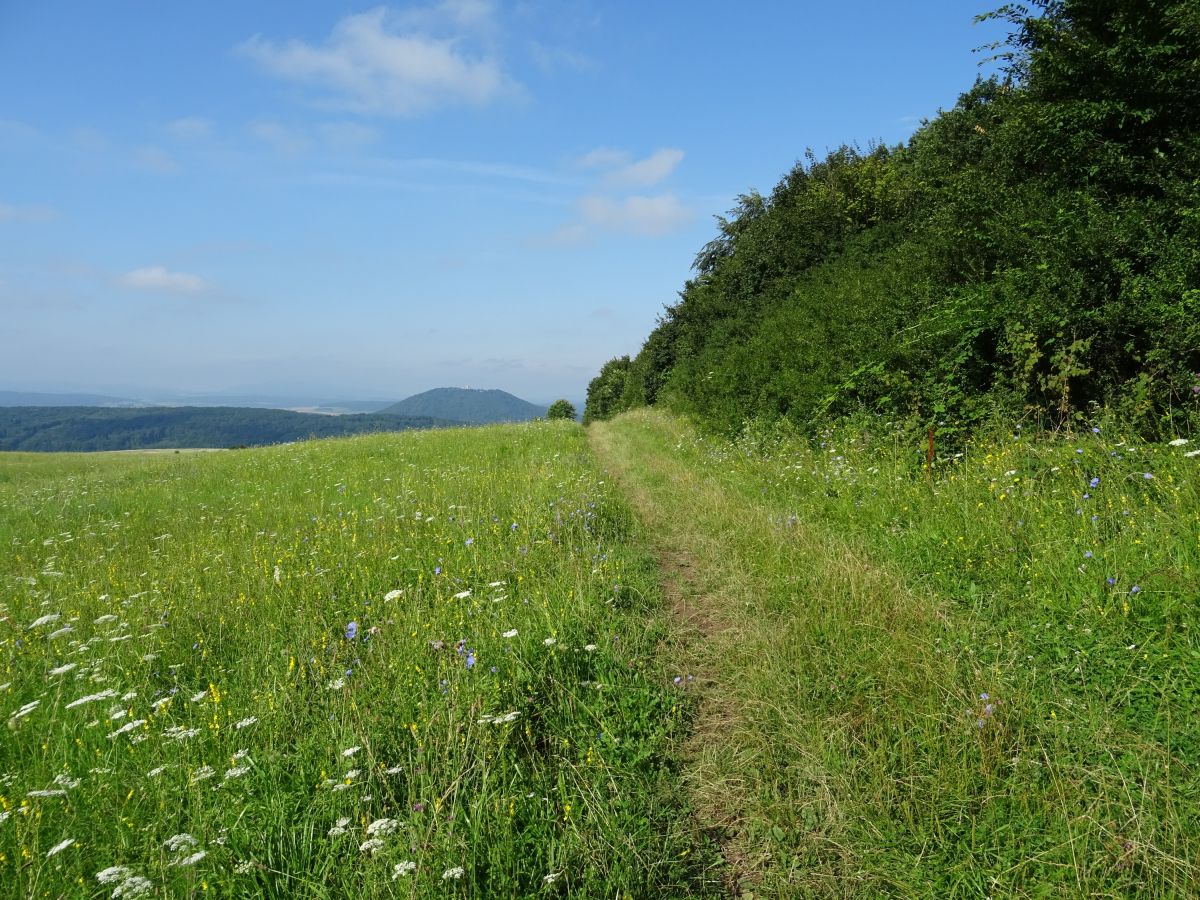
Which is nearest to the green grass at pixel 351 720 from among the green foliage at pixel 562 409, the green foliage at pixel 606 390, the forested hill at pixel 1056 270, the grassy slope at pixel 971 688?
the grassy slope at pixel 971 688

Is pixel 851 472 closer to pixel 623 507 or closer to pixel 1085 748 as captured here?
pixel 623 507

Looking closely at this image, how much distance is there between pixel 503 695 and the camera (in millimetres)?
3277

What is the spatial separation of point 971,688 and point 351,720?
130 inches

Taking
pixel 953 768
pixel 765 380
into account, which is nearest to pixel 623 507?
pixel 953 768

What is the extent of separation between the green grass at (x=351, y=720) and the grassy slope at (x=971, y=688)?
0.47m

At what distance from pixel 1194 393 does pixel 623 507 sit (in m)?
6.05

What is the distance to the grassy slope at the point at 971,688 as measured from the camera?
230 centimetres

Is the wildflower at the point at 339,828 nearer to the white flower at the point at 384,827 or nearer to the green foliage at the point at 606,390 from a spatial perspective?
the white flower at the point at 384,827

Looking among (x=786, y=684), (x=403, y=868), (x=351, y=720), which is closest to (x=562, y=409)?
(x=786, y=684)

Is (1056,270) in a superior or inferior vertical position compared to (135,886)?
superior

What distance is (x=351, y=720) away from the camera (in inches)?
120

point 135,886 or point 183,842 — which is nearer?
point 135,886

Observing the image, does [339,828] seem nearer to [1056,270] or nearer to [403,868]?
[403,868]

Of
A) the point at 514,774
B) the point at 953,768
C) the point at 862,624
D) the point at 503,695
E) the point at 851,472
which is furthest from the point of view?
the point at 851,472
